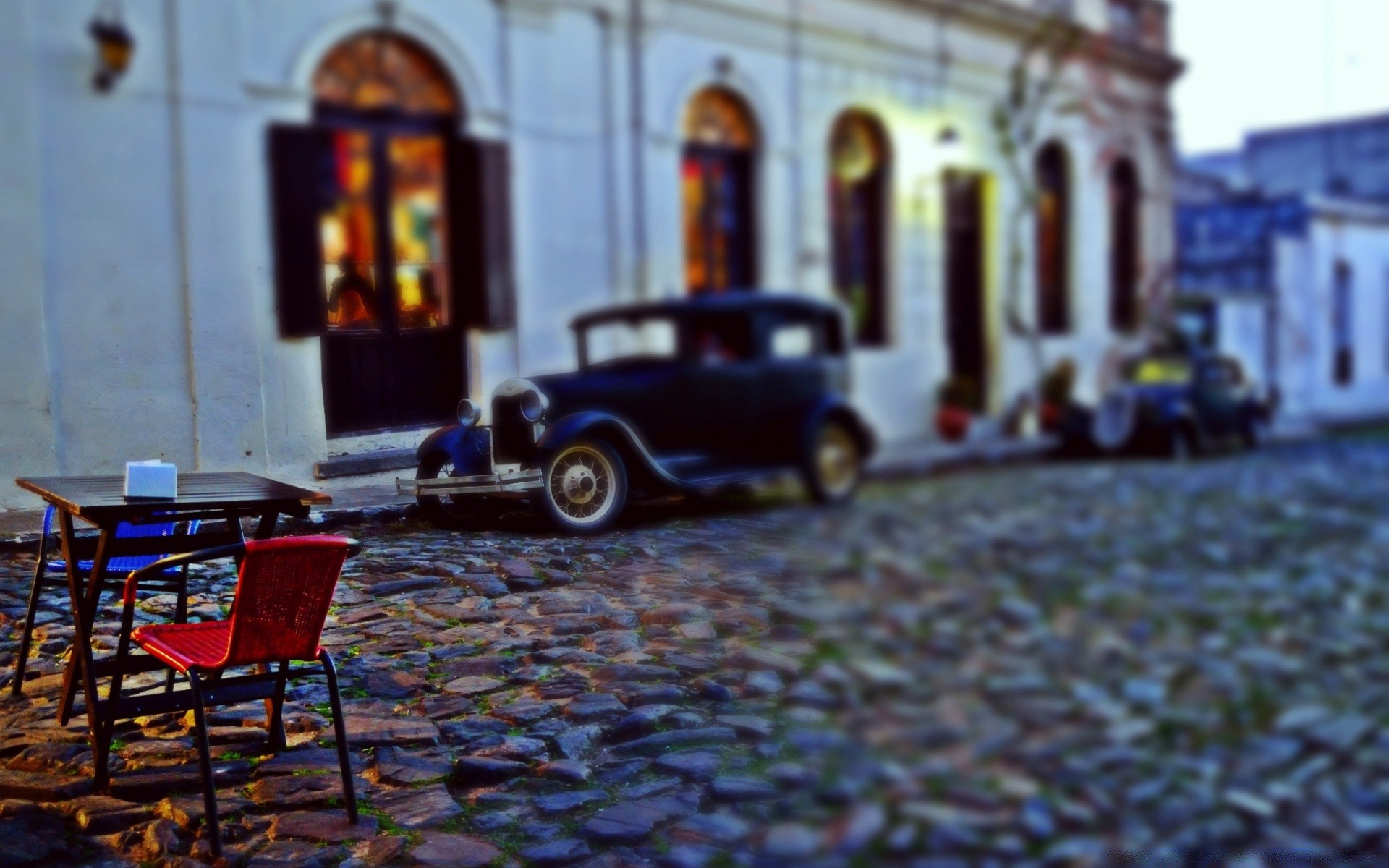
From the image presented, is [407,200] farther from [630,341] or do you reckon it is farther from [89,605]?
[89,605]

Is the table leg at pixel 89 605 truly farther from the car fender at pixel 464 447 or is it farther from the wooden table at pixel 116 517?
the car fender at pixel 464 447

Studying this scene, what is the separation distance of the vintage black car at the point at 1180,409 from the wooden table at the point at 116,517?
1.98 meters

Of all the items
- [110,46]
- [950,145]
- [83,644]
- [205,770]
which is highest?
[950,145]

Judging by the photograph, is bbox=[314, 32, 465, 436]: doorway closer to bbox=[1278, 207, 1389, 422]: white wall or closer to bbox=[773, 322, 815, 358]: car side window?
bbox=[773, 322, 815, 358]: car side window

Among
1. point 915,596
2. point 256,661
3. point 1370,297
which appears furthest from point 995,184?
point 915,596

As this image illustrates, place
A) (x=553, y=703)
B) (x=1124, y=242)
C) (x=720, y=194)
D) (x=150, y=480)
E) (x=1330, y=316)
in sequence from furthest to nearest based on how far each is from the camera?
(x=1330, y=316) < (x=1124, y=242) < (x=720, y=194) < (x=553, y=703) < (x=150, y=480)

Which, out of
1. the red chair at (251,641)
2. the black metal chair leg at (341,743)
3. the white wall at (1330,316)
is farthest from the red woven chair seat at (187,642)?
the white wall at (1330,316)

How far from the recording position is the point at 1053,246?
2914 millimetres

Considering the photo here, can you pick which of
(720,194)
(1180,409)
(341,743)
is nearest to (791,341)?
(341,743)

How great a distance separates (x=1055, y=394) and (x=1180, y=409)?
1.15 feet

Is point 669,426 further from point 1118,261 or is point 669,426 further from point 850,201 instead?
point 1118,261

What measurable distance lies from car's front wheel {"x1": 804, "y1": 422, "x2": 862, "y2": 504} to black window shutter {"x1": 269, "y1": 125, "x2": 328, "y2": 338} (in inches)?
19.5

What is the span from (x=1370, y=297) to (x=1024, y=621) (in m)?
5.96

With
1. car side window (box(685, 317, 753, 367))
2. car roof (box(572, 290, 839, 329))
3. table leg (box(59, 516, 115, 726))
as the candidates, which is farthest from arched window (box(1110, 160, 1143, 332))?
table leg (box(59, 516, 115, 726))
